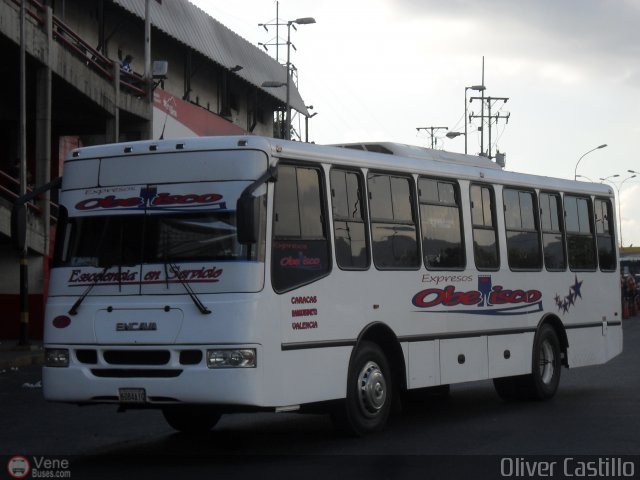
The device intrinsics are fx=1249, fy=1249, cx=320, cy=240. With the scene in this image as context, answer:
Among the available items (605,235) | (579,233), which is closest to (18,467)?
(579,233)

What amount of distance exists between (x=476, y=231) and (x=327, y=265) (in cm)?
343

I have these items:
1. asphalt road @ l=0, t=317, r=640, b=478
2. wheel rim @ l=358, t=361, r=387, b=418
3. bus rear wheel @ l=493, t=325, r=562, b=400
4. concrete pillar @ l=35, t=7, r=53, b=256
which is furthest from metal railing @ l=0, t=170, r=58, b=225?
wheel rim @ l=358, t=361, r=387, b=418

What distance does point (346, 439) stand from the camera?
1186 cm

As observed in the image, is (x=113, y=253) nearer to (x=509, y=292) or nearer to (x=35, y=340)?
(x=509, y=292)

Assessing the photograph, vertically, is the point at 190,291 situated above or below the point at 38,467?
above

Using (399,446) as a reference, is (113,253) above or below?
above

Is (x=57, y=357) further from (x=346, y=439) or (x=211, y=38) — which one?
(x=211, y=38)

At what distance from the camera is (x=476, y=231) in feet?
47.9

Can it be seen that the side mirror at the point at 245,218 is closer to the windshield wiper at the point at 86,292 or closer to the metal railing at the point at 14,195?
the windshield wiper at the point at 86,292

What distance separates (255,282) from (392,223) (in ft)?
8.89

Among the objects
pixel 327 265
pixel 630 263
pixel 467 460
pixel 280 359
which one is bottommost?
pixel 467 460

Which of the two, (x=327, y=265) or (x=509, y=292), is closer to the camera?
(x=327, y=265)

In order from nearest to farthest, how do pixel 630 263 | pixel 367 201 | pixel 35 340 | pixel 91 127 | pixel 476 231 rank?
1. pixel 367 201
2. pixel 476 231
3. pixel 35 340
4. pixel 91 127
5. pixel 630 263

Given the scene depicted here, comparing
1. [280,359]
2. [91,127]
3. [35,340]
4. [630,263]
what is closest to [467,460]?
[280,359]
